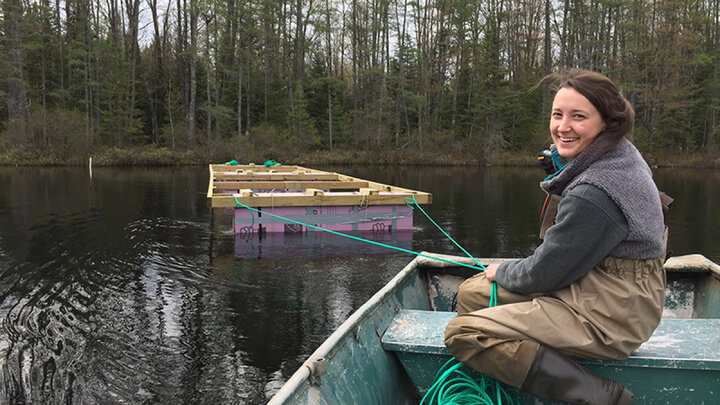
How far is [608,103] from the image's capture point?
2123 mm

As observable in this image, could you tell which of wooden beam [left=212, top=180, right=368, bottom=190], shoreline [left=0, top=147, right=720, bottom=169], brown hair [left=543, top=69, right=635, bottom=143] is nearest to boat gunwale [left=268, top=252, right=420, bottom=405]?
brown hair [left=543, top=69, right=635, bottom=143]

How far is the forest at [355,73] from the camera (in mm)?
35844

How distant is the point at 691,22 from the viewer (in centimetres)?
3875

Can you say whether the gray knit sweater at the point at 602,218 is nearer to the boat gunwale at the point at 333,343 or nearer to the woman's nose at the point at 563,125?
the woman's nose at the point at 563,125

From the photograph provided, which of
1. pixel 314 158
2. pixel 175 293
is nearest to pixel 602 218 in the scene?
pixel 175 293

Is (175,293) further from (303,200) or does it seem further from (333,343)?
(333,343)

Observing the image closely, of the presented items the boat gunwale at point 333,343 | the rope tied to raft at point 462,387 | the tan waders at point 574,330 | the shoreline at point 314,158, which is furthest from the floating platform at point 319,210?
the shoreline at point 314,158

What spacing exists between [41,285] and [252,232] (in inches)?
135

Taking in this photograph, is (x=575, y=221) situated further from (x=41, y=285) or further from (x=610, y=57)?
(x=610, y=57)

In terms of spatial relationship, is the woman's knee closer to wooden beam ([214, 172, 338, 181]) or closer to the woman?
the woman

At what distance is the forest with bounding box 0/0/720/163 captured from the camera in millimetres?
35844

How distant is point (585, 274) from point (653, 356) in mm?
648

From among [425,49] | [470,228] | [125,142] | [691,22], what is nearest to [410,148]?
[425,49]

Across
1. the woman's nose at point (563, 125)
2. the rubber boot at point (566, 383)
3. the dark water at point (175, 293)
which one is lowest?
the dark water at point (175, 293)
